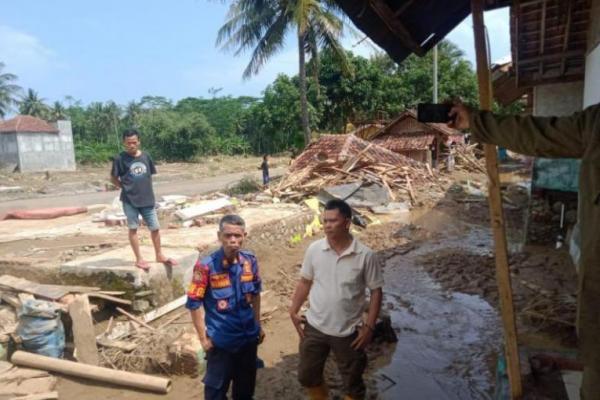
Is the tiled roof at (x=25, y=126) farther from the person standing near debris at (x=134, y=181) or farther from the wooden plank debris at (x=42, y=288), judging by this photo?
the person standing near debris at (x=134, y=181)

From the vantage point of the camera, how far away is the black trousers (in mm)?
2982

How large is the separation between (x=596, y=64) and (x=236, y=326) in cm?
583

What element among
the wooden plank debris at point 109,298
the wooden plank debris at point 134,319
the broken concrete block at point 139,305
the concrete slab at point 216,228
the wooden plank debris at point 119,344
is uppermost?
the concrete slab at point 216,228

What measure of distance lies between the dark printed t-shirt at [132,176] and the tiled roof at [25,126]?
29511 millimetres

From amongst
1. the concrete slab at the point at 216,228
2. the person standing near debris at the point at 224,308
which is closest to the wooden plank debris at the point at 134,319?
the concrete slab at the point at 216,228

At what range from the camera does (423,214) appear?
13.3m

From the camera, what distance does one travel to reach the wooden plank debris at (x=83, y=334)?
4.66m

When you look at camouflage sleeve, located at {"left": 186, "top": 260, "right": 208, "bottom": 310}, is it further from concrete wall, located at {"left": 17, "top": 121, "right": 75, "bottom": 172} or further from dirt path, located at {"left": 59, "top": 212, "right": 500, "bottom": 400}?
concrete wall, located at {"left": 17, "top": 121, "right": 75, "bottom": 172}

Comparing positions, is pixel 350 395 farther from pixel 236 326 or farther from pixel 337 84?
pixel 337 84

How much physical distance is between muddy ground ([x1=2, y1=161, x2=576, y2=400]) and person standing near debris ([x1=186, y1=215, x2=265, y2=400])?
1180 mm

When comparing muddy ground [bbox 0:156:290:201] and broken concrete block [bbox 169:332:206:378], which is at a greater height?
muddy ground [bbox 0:156:290:201]

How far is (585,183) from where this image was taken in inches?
63.5

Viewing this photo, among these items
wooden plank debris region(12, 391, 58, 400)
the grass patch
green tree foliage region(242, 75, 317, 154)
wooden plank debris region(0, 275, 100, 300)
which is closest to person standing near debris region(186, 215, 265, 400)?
wooden plank debris region(12, 391, 58, 400)

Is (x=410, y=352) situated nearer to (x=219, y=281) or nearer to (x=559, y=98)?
(x=219, y=281)
